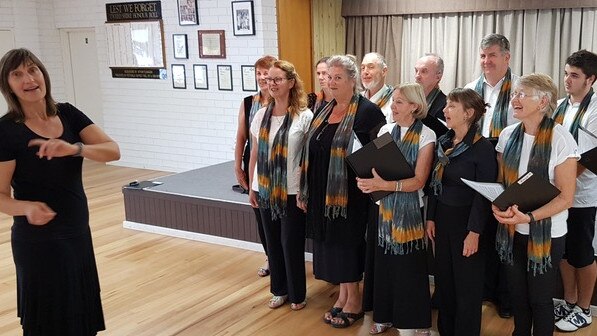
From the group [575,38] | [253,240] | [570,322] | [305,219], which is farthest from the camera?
[575,38]

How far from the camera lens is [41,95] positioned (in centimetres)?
219

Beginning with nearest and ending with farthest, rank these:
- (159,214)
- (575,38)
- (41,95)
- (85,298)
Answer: (41,95) → (85,298) → (159,214) → (575,38)

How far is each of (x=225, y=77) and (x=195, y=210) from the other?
8.27 feet

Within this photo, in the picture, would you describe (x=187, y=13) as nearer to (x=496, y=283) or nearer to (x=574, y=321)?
(x=496, y=283)

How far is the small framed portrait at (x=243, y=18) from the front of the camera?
657 centimetres

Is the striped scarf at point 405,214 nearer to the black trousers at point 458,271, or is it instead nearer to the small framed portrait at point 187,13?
the black trousers at point 458,271

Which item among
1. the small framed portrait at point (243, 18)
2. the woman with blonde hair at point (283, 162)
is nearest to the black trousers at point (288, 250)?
the woman with blonde hair at point (283, 162)

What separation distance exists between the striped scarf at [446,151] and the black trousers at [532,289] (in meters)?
0.42

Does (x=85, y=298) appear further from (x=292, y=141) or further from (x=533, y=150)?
(x=533, y=150)

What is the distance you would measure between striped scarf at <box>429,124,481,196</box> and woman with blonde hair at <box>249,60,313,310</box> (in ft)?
2.76

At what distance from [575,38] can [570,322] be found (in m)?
3.68

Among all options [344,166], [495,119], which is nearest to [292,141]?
[344,166]

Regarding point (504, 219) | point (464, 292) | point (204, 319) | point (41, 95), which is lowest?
point (204, 319)

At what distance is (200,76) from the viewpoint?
7219 mm
